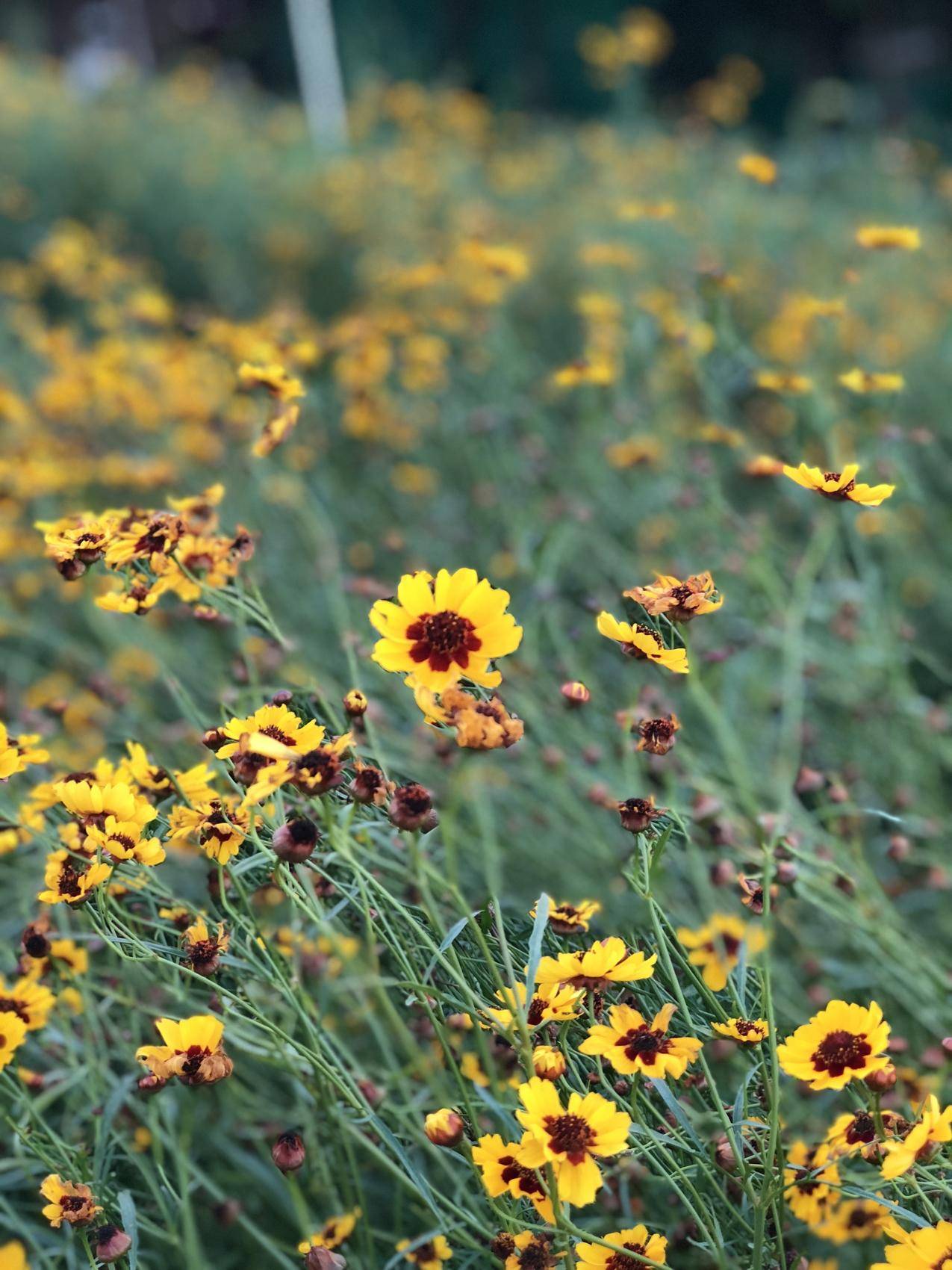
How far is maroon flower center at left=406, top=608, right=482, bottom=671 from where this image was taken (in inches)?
36.0

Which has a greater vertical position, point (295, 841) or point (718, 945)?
point (295, 841)

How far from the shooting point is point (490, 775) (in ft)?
6.45

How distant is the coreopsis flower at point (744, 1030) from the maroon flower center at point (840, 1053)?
4 centimetres

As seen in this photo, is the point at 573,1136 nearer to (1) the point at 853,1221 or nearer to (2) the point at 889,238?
(1) the point at 853,1221

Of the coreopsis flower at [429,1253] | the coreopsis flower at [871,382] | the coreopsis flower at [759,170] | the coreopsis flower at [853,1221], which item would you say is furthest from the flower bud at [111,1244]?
the coreopsis flower at [759,170]

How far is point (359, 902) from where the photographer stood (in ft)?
3.18

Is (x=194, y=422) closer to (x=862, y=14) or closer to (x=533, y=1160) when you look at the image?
(x=533, y=1160)

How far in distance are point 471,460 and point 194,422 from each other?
2.31ft

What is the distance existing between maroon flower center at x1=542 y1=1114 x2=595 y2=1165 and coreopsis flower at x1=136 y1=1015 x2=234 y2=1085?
26cm

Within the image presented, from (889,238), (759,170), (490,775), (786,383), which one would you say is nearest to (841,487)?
(786,383)

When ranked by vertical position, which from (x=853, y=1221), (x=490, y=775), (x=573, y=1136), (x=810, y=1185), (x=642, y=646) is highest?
(x=642, y=646)

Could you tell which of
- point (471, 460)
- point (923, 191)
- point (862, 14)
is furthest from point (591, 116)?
point (471, 460)

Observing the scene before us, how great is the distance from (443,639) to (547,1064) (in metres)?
0.33

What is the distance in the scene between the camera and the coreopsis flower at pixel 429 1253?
1.02m
